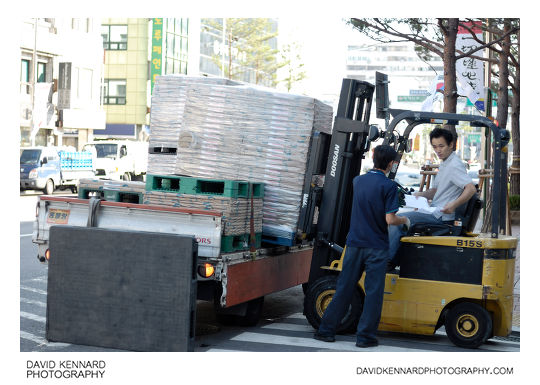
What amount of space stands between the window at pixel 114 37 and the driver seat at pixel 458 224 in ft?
192

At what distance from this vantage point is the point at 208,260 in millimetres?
7000

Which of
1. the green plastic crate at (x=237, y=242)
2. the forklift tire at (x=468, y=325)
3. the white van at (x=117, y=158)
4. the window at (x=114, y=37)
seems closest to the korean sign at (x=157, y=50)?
the window at (x=114, y=37)

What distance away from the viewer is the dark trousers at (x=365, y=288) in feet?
23.2

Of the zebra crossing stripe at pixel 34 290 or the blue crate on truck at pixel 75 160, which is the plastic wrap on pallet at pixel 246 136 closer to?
A: the zebra crossing stripe at pixel 34 290

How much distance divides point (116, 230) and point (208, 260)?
87cm

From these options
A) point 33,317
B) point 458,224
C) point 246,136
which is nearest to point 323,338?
point 458,224

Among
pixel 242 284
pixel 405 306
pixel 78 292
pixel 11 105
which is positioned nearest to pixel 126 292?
pixel 78 292

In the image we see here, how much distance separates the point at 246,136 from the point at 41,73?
41.4 metres

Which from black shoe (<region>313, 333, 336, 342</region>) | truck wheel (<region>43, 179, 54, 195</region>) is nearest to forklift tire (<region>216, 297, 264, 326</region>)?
black shoe (<region>313, 333, 336, 342</region>)

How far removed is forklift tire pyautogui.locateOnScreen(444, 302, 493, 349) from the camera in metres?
7.23

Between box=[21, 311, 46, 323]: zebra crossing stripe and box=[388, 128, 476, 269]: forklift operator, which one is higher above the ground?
box=[388, 128, 476, 269]: forklift operator

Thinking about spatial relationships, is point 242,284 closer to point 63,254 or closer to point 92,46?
point 63,254

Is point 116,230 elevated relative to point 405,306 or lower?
elevated

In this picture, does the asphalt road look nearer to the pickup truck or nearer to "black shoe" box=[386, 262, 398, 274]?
"black shoe" box=[386, 262, 398, 274]
